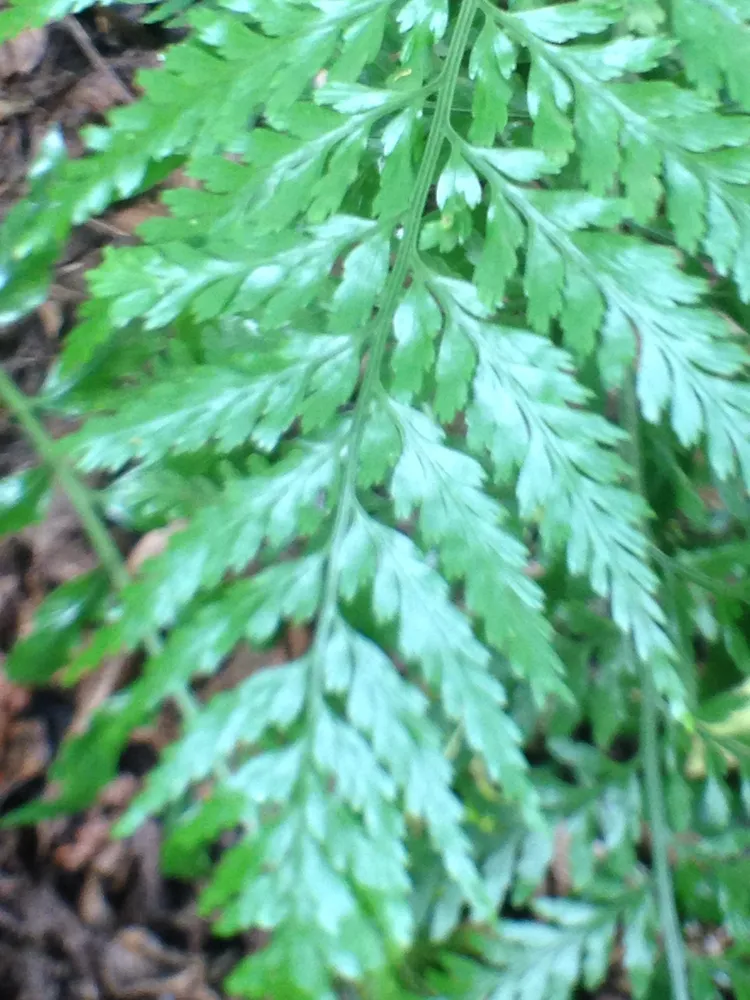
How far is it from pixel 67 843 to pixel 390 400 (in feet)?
2.93

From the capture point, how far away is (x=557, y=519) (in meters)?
0.71

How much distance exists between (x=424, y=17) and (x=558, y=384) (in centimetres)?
36

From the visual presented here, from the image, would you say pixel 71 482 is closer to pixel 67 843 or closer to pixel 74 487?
pixel 74 487

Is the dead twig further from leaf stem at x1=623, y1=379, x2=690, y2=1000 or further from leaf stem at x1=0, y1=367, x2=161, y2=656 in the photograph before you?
leaf stem at x1=623, y1=379, x2=690, y2=1000

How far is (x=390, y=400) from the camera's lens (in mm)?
763

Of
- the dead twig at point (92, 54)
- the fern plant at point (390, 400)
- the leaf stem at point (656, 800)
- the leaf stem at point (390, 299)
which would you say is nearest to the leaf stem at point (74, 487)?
the fern plant at point (390, 400)

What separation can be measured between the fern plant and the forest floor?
42 centimetres

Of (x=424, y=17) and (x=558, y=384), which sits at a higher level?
(x=424, y=17)

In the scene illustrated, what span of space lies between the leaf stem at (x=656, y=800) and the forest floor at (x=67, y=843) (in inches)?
23.6

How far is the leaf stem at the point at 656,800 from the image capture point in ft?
2.89

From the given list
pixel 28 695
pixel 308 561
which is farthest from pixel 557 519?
pixel 28 695

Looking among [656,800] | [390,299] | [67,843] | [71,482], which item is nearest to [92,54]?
[71,482]

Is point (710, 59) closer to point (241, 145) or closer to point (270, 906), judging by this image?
point (241, 145)

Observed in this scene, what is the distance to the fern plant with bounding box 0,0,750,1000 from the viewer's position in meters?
0.68
